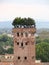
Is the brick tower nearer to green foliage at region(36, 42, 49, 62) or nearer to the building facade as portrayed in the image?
the building facade

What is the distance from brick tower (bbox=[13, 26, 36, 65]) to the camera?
118ft

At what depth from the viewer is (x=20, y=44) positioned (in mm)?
35938

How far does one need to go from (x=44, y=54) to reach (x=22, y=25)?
97.0ft

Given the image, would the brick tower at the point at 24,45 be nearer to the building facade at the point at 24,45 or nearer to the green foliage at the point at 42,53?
the building facade at the point at 24,45

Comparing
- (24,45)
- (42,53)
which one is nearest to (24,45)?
(24,45)

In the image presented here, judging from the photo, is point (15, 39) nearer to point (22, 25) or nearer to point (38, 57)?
point (22, 25)

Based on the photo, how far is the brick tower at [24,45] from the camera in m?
35.8

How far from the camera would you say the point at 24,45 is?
118 ft

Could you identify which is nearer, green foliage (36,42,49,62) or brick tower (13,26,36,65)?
brick tower (13,26,36,65)

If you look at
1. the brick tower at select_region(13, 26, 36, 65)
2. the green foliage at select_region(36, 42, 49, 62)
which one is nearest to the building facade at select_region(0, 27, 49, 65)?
the brick tower at select_region(13, 26, 36, 65)

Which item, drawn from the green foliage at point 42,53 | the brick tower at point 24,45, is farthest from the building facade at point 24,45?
the green foliage at point 42,53

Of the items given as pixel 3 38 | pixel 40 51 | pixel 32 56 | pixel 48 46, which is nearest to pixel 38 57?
pixel 40 51

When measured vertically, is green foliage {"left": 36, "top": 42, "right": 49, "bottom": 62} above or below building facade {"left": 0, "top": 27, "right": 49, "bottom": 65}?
below

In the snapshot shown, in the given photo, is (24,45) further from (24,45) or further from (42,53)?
(42,53)
